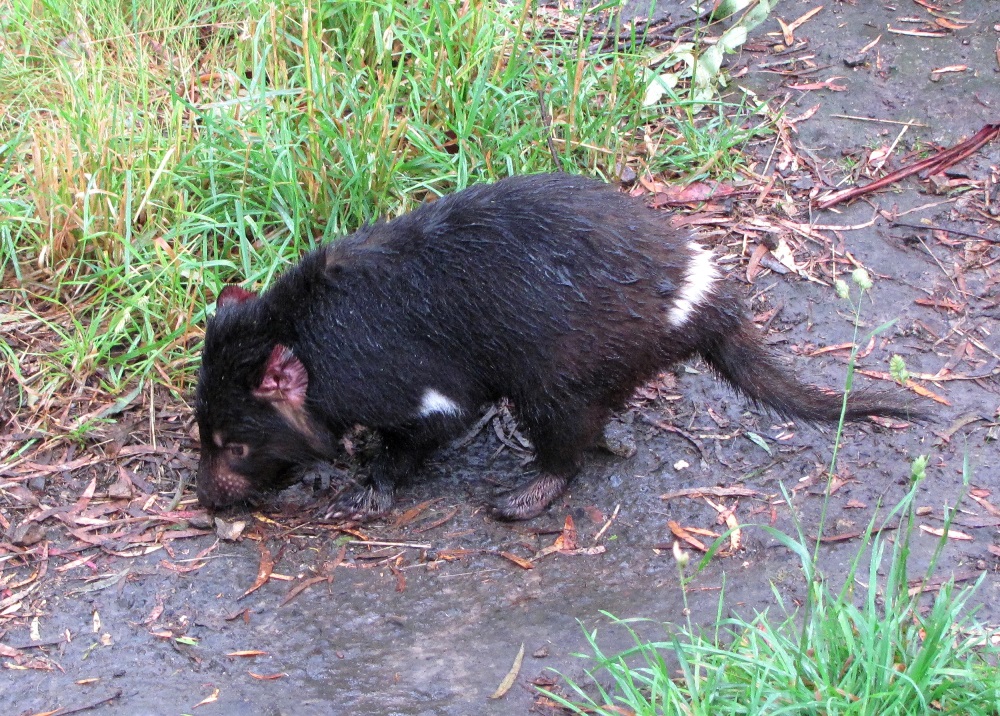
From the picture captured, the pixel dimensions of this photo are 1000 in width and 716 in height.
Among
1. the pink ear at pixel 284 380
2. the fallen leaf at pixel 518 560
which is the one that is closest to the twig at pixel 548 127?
the pink ear at pixel 284 380

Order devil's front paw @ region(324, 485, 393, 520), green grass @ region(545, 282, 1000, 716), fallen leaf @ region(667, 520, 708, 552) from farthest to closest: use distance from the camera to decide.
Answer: devil's front paw @ region(324, 485, 393, 520) < fallen leaf @ region(667, 520, 708, 552) < green grass @ region(545, 282, 1000, 716)

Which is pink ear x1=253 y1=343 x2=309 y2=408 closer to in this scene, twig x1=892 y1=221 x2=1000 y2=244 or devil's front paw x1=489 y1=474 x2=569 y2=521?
devil's front paw x1=489 y1=474 x2=569 y2=521

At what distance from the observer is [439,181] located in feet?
14.4

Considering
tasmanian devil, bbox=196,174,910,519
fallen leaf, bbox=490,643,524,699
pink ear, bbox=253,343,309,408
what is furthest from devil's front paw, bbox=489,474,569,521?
pink ear, bbox=253,343,309,408

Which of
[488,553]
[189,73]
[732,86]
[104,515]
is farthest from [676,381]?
[189,73]

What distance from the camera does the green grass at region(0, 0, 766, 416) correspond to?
13.2 ft

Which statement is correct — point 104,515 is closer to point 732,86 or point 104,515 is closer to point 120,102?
point 120,102

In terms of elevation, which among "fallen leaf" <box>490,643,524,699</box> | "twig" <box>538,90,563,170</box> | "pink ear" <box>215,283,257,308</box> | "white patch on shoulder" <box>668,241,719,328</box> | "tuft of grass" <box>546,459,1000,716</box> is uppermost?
"twig" <box>538,90,563,170</box>

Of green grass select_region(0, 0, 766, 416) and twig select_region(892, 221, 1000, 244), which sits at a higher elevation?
green grass select_region(0, 0, 766, 416)

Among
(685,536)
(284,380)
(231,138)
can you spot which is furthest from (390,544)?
(231,138)

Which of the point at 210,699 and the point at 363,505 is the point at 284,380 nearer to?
the point at 363,505

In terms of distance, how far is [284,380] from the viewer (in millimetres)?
3385

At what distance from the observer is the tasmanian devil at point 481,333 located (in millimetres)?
3264

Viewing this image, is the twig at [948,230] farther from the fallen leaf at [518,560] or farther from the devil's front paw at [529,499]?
the fallen leaf at [518,560]
